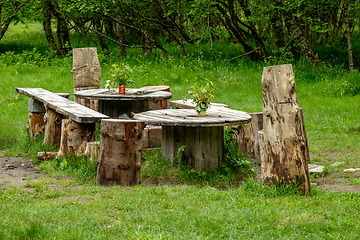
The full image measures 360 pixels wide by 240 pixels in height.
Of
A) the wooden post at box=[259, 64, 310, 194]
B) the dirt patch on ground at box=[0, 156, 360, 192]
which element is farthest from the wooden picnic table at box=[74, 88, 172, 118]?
the wooden post at box=[259, 64, 310, 194]

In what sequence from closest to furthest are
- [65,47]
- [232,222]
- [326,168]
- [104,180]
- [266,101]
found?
[232,222] < [266,101] < [104,180] < [326,168] < [65,47]

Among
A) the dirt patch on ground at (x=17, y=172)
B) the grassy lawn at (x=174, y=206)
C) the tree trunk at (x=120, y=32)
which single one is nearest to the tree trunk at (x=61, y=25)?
the tree trunk at (x=120, y=32)

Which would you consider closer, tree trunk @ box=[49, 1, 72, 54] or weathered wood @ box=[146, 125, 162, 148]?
weathered wood @ box=[146, 125, 162, 148]

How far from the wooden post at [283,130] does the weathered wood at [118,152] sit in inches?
70.7

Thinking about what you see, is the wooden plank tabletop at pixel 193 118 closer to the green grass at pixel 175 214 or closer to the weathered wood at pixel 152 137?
the weathered wood at pixel 152 137

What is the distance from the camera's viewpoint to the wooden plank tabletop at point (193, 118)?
19.7 ft

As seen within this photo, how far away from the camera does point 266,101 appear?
17.7 ft

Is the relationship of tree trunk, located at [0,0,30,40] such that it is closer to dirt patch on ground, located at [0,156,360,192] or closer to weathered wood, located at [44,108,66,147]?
weathered wood, located at [44,108,66,147]

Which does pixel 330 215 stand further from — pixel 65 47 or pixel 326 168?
pixel 65 47

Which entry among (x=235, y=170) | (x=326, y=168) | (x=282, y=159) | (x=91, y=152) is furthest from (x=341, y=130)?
(x=91, y=152)

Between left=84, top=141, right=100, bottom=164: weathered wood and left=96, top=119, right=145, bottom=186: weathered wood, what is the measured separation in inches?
23.4

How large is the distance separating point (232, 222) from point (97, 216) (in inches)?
52.8

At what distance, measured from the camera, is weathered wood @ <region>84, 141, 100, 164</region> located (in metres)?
6.48

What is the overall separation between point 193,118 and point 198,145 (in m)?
0.45
